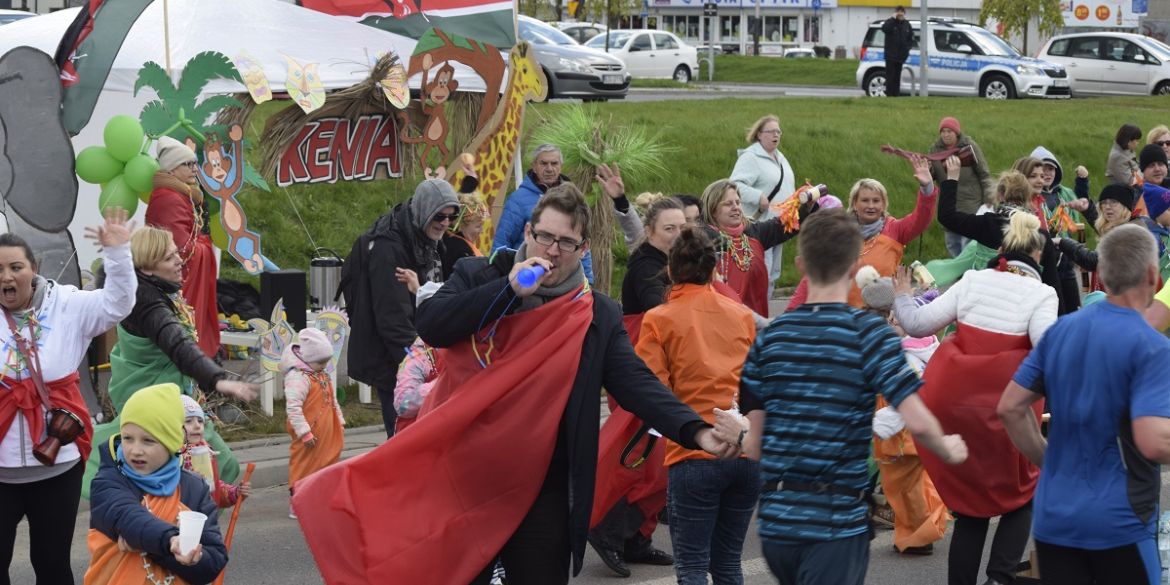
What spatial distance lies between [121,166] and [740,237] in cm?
400

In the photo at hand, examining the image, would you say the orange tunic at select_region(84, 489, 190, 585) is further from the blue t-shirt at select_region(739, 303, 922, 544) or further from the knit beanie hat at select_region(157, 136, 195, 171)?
the knit beanie hat at select_region(157, 136, 195, 171)

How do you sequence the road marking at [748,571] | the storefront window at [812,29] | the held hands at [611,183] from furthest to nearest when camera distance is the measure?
the storefront window at [812,29] < the held hands at [611,183] < the road marking at [748,571]

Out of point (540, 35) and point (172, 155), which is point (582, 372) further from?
point (540, 35)

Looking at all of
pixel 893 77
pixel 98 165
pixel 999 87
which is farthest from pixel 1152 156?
pixel 999 87

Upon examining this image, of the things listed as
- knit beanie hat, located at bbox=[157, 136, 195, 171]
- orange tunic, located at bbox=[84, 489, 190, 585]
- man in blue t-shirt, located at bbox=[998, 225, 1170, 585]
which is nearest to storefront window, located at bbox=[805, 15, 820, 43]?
knit beanie hat, located at bbox=[157, 136, 195, 171]

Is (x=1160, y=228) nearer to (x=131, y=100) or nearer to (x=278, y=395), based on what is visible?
(x=278, y=395)

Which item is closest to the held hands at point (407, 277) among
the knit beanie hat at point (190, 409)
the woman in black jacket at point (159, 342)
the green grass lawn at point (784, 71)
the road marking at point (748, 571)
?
the woman in black jacket at point (159, 342)

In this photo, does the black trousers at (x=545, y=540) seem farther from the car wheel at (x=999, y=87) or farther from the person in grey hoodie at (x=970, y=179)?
the car wheel at (x=999, y=87)

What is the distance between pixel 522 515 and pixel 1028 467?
2553 millimetres

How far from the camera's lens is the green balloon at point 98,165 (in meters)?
9.77

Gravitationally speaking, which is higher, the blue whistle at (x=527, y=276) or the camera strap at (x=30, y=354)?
the blue whistle at (x=527, y=276)

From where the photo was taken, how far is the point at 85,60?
10.5 m

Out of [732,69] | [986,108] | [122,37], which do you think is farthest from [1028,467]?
[732,69]

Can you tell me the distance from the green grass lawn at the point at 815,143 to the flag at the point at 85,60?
3353 mm
